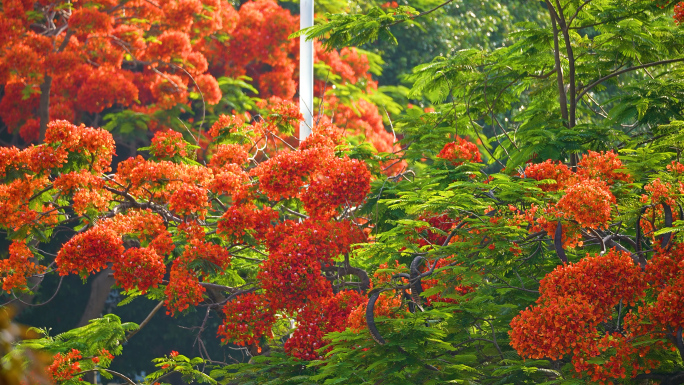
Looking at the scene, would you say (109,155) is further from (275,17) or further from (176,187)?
(275,17)

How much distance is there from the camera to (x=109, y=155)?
616 cm

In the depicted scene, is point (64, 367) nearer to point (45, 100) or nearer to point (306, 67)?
point (306, 67)

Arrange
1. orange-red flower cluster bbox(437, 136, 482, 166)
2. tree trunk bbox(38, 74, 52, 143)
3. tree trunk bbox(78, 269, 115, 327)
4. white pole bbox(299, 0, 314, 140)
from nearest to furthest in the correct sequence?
orange-red flower cluster bbox(437, 136, 482, 166), white pole bbox(299, 0, 314, 140), tree trunk bbox(38, 74, 52, 143), tree trunk bbox(78, 269, 115, 327)

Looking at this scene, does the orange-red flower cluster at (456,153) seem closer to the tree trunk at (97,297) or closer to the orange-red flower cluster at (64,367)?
the orange-red flower cluster at (64,367)

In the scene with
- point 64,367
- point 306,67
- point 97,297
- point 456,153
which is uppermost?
point 306,67

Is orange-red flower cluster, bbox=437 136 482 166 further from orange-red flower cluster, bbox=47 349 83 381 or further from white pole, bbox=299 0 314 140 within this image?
orange-red flower cluster, bbox=47 349 83 381

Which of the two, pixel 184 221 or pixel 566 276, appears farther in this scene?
pixel 184 221

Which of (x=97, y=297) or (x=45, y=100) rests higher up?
(x=45, y=100)

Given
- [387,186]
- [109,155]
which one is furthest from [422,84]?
[109,155]

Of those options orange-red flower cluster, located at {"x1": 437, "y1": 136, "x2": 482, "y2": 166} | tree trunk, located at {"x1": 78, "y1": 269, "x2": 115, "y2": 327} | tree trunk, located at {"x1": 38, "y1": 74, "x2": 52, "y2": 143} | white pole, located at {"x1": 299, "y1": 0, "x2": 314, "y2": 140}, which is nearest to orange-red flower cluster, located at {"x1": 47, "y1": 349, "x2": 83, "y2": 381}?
white pole, located at {"x1": 299, "y1": 0, "x2": 314, "y2": 140}

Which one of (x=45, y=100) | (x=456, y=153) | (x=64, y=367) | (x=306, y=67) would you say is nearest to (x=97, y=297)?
(x=45, y=100)

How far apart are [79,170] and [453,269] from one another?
3.56m

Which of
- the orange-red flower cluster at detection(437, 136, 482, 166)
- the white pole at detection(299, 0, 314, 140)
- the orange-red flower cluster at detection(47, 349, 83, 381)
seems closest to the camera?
the orange-red flower cluster at detection(47, 349, 83, 381)

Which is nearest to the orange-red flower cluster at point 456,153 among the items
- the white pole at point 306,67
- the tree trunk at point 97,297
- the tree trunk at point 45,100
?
the white pole at point 306,67
